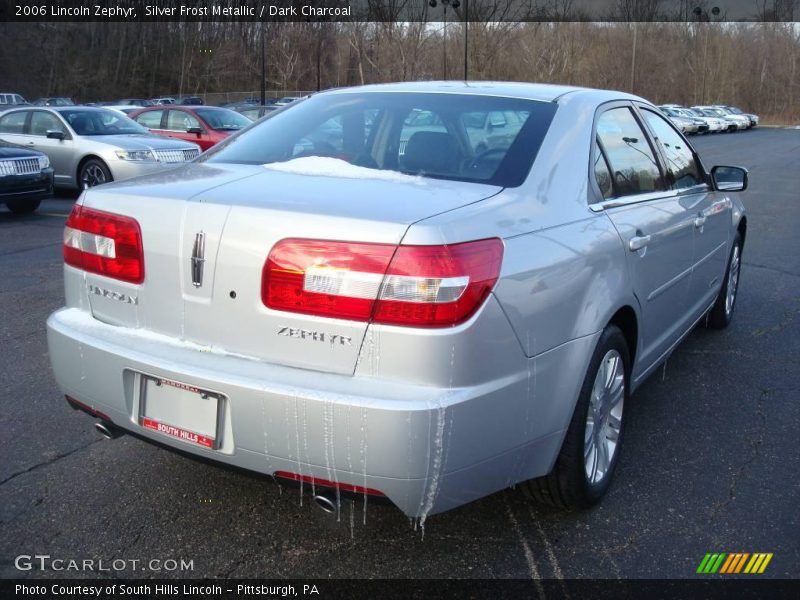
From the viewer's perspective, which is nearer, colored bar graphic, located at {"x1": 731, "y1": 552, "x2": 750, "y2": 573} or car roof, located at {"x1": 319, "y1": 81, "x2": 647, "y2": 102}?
colored bar graphic, located at {"x1": 731, "y1": 552, "x2": 750, "y2": 573}

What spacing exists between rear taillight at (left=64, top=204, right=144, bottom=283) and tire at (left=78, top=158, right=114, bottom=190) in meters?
10.3

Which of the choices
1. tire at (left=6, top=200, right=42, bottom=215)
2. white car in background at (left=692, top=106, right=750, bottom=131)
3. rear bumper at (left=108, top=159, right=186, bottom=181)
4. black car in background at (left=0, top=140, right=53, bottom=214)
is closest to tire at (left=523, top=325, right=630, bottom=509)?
black car in background at (left=0, top=140, right=53, bottom=214)

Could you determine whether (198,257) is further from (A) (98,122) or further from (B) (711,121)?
(B) (711,121)

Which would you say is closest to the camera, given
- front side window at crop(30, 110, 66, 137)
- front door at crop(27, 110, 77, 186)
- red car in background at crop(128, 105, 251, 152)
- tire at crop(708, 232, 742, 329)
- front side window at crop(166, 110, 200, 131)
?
tire at crop(708, 232, 742, 329)

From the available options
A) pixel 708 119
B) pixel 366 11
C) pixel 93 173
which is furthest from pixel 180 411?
pixel 708 119

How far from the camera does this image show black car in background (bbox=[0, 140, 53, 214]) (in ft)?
34.9

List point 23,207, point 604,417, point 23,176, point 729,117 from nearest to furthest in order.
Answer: point 604,417, point 23,176, point 23,207, point 729,117

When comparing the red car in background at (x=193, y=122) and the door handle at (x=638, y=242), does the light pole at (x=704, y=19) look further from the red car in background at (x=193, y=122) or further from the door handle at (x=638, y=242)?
the door handle at (x=638, y=242)

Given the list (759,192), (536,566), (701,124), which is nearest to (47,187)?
(536,566)

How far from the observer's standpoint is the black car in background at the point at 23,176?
1064 cm

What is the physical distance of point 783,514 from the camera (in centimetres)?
316

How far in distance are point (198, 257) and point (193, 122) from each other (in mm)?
14636

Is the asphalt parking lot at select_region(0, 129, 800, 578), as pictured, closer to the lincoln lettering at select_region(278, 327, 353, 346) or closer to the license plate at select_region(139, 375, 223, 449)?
the license plate at select_region(139, 375, 223, 449)

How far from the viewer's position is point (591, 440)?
A: 10.3 ft
